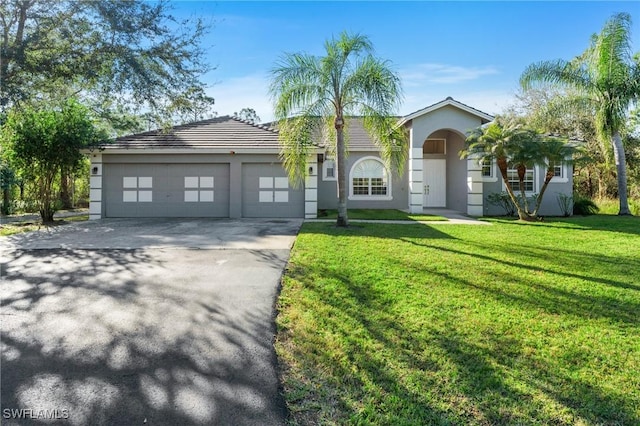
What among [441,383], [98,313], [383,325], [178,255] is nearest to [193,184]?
[178,255]

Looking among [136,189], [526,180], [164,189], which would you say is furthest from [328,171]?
[526,180]

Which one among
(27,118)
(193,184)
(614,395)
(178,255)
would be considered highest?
(27,118)

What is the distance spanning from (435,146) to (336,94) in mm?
10196

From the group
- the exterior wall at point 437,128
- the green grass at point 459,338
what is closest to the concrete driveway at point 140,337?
the green grass at point 459,338

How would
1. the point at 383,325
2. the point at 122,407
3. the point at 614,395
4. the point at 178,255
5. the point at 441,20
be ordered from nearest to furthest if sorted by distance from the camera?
the point at 122,407 < the point at 614,395 < the point at 383,325 < the point at 178,255 < the point at 441,20

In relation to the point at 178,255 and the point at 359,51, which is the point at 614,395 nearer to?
the point at 178,255

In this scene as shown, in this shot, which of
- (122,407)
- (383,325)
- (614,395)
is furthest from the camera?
(383,325)

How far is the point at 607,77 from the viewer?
600 inches

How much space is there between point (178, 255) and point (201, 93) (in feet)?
23.1

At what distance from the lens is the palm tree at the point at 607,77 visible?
15.1 meters

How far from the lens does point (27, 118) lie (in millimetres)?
12289

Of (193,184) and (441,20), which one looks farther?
(193,184)

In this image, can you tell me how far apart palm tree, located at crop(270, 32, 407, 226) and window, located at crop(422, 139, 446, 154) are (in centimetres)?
893

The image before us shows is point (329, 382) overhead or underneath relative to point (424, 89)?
underneath
